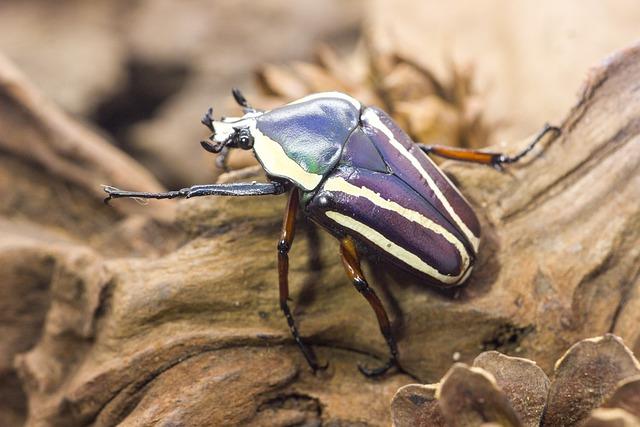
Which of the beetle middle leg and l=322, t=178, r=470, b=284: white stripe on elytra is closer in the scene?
l=322, t=178, r=470, b=284: white stripe on elytra

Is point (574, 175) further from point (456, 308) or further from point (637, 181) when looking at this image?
point (456, 308)

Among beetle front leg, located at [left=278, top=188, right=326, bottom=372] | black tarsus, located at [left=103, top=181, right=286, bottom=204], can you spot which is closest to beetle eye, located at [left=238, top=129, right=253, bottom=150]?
black tarsus, located at [left=103, top=181, right=286, bottom=204]

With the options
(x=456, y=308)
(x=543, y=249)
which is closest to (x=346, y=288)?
(x=456, y=308)

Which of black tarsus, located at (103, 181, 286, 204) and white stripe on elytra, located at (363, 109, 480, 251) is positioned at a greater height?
white stripe on elytra, located at (363, 109, 480, 251)

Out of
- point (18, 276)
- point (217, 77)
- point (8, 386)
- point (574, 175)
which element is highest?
point (574, 175)

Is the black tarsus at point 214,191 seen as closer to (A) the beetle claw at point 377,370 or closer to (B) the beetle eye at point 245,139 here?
(B) the beetle eye at point 245,139

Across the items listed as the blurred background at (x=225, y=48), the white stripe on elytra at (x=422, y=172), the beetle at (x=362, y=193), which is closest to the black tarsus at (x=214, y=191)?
the beetle at (x=362, y=193)

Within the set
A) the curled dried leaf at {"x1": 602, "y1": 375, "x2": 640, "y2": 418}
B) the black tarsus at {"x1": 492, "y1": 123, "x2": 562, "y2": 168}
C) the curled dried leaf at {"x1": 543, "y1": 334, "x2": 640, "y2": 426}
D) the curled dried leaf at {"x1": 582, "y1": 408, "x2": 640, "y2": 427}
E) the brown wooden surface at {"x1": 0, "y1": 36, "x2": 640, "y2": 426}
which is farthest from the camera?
the black tarsus at {"x1": 492, "y1": 123, "x2": 562, "y2": 168}

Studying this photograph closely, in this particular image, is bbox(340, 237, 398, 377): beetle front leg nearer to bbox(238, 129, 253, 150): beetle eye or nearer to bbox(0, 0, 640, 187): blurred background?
bbox(238, 129, 253, 150): beetle eye

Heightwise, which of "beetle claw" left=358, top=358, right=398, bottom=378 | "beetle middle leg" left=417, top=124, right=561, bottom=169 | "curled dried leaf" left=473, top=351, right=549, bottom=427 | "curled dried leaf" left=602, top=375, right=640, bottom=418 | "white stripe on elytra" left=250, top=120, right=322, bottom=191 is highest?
"beetle middle leg" left=417, top=124, right=561, bottom=169
